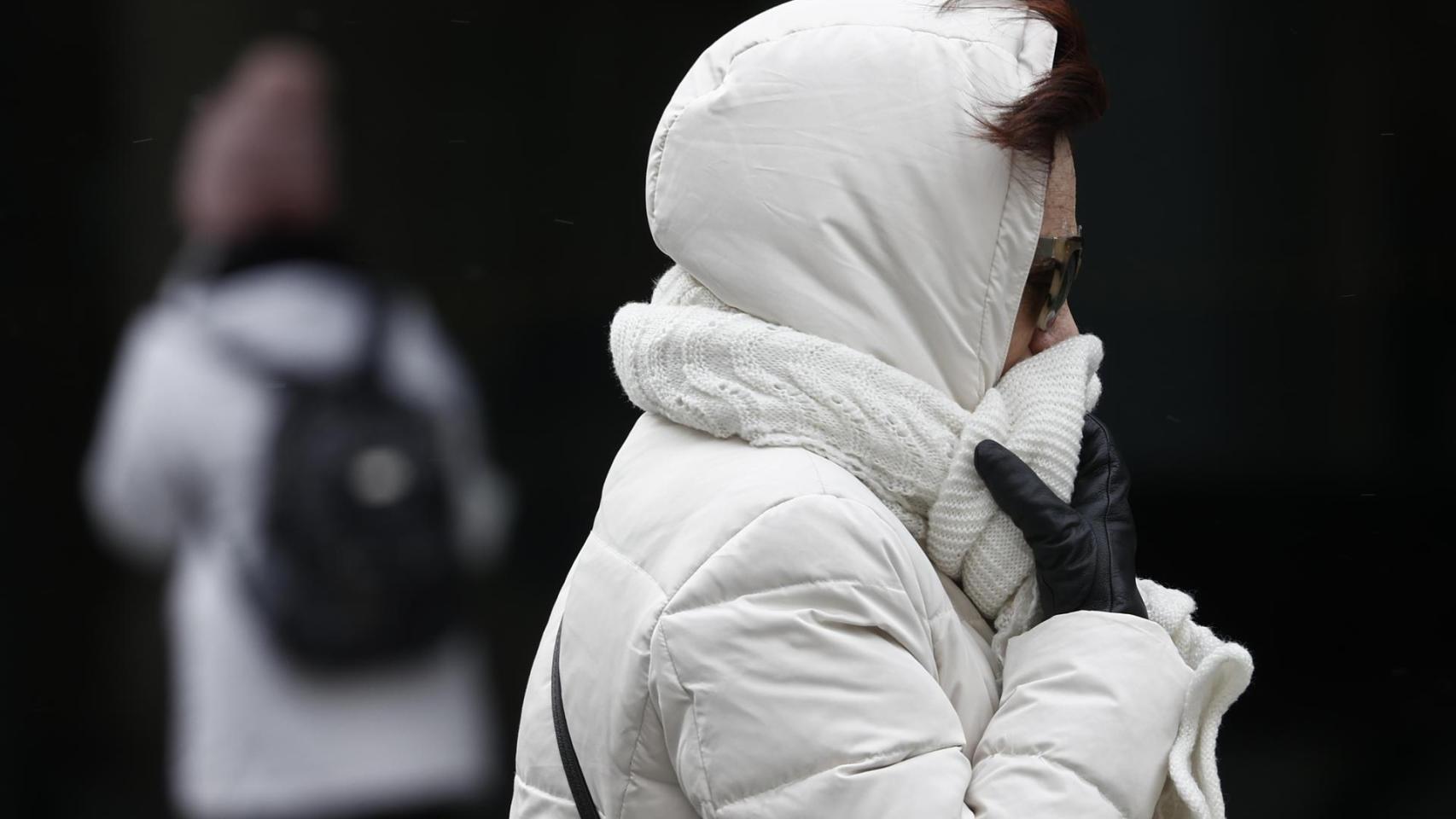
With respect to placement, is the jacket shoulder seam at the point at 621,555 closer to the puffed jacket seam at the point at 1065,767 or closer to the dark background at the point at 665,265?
the puffed jacket seam at the point at 1065,767

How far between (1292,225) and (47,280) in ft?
9.55

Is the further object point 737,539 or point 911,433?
point 911,433

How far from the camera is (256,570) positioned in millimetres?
3486

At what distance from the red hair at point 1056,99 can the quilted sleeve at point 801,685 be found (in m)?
0.48

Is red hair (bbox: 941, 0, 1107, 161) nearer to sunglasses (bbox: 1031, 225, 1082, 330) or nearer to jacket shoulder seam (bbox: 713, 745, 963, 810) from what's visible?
sunglasses (bbox: 1031, 225, 1082, 330)

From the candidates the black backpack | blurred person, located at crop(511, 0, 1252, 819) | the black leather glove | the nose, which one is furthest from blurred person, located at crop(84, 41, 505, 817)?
the black leather glove

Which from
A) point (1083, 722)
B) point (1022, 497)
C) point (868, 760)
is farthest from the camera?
point (1022, 497)

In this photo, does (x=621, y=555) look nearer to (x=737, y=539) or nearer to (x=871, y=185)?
(x=737, y=539)

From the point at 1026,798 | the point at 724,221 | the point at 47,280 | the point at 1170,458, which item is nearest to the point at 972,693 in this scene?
the point at 1026,798

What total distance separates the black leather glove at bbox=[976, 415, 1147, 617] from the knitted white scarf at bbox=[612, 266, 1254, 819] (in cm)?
2

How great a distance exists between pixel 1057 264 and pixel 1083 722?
1.75 feet

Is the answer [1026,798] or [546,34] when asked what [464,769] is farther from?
[1026,798]

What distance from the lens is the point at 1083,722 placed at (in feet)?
4.73

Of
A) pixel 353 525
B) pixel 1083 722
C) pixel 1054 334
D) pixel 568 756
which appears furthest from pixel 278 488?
pixel 1083 722
